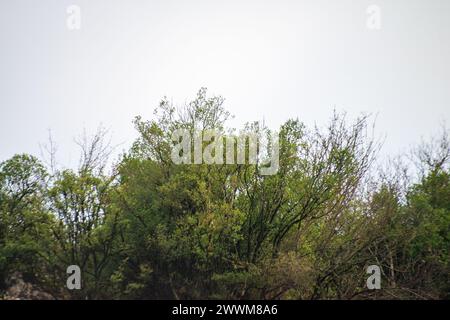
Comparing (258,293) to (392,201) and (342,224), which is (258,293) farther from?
(392,201)

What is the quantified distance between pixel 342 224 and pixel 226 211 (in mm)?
6197

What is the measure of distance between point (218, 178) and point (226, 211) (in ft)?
8.63

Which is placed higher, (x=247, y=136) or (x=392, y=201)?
(x=247, y=136)

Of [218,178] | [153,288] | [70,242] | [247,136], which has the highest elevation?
[247,136]

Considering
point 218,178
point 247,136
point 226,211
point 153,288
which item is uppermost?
point 247,136

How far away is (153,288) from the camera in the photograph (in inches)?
924

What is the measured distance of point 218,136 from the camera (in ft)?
81.5

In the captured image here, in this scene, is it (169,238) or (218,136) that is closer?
(169,238)
